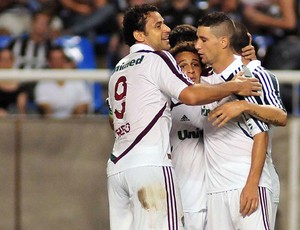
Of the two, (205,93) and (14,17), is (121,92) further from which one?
(14,17)

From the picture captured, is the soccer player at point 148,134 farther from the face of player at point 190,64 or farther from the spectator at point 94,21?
the spectator at point 94,21

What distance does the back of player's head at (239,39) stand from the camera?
23.3 ft

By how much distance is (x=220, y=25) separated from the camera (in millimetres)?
7012

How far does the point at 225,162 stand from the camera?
23.4ft

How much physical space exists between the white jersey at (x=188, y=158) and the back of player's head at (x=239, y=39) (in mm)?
573

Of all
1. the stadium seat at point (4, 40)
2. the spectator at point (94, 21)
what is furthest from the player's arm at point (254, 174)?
the stadium seat at point (4, 40)

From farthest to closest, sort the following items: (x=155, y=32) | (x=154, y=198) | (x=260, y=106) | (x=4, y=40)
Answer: (x=4, y=40)
(x=155, y=32)
(x=154, y=198)
(x=260, y=106)

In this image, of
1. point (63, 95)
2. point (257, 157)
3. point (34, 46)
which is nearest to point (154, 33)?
point (257, 157)

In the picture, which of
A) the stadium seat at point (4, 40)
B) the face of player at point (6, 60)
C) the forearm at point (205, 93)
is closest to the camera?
the forearm at point (205, 93)

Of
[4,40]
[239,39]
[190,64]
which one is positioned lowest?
[190,64]

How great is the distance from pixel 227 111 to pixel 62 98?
153 inches

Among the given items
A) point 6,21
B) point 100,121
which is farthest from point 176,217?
point 6,21

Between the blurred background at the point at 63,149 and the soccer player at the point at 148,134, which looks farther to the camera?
the blurred background at the point at 63,149

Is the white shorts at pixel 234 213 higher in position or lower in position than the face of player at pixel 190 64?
lower
